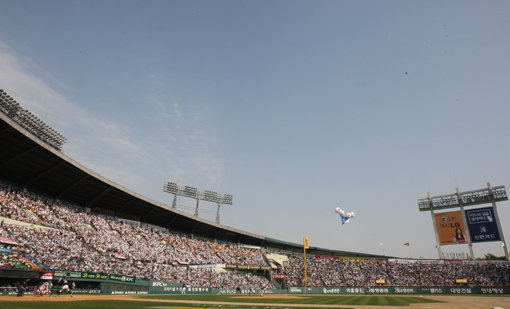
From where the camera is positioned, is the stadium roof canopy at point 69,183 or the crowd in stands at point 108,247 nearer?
the stadium roof canopy at point 69,183

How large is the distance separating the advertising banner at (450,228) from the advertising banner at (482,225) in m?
1.76

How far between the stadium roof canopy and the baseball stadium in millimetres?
146

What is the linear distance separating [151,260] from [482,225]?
221 feet

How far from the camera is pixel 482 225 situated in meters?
64.9

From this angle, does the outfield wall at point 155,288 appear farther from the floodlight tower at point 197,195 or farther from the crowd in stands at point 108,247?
the floodlight tower at point 197,195

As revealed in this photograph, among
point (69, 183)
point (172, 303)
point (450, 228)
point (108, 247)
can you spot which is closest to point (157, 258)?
point (108, 247)

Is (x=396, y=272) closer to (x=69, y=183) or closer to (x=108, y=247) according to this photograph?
(x=108, y=247)

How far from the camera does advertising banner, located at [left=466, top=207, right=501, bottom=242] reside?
2499 inches

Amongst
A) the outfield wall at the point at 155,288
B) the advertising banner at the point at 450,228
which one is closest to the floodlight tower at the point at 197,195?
the outfield wall at the point at 155,288

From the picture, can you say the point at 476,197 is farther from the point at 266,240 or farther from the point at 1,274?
the point at 1,274

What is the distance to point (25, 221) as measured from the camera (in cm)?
3712

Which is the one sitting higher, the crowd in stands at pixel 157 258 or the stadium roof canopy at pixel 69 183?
the stadium roof canopy at pixel 69 183

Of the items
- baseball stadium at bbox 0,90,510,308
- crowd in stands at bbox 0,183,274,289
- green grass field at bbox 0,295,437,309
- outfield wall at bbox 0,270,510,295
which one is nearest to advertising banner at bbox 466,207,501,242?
baseball stadium at bbox 0,90,510,308

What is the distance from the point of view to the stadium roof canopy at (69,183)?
1400 inches
